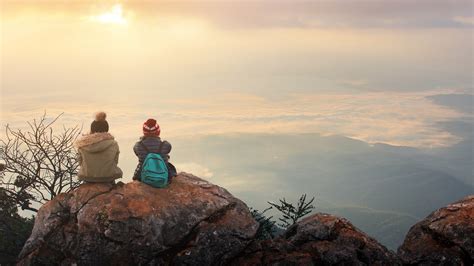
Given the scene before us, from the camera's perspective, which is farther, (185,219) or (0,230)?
(0,230)

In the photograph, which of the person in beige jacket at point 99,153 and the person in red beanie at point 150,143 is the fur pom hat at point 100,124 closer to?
the person in beige jacket at point 99,153

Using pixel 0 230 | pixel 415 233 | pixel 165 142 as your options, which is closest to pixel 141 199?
pixel 165 142

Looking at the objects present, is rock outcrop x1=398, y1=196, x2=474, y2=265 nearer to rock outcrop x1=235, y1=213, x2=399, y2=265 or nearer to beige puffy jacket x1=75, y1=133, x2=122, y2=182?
rock outcrop x1=235, y1=213, x2=399, y2=265

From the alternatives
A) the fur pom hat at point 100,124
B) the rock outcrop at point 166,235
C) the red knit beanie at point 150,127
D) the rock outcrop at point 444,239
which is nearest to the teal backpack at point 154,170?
the rock outcrop at point 166,235

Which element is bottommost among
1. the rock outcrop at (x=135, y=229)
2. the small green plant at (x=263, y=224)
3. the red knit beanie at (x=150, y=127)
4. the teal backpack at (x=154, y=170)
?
the small green plant at (x=263, y=224)

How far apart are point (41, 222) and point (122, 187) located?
3.78 m

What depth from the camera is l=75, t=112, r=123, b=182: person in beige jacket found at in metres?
21.9

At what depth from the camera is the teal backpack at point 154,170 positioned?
22.2m

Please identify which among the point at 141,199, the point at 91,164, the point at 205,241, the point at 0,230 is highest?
the point at 91,164

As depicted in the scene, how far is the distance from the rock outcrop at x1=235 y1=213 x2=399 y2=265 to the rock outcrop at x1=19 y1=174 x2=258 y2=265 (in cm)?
101

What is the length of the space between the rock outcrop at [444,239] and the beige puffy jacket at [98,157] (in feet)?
45.0

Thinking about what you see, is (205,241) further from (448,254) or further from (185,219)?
(448,254)

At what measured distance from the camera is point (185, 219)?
71.6 ft

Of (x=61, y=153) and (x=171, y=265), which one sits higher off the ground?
(x=61, y=153)
